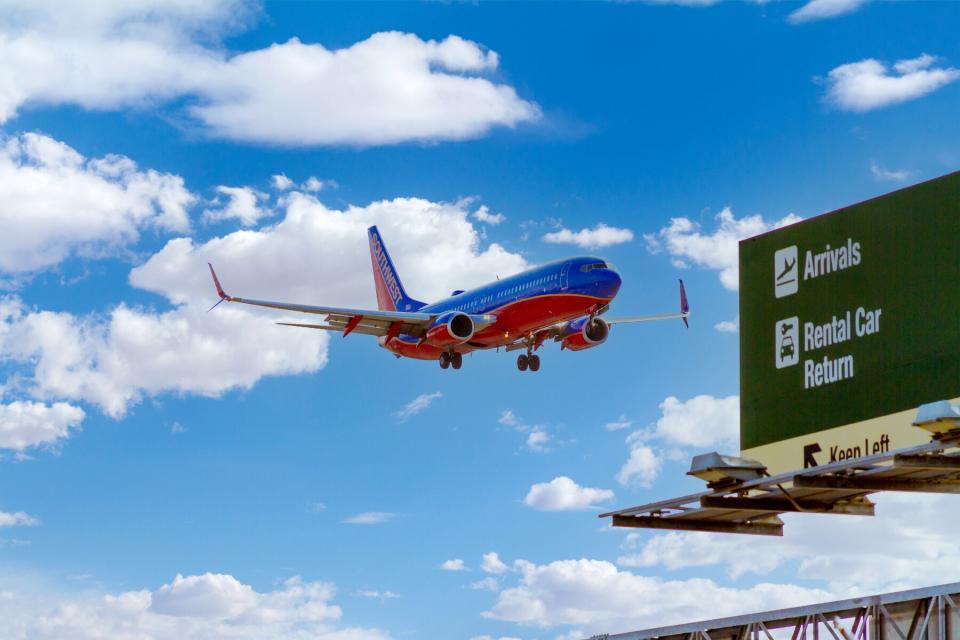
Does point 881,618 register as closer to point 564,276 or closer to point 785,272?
point 785,272

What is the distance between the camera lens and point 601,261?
207 ft

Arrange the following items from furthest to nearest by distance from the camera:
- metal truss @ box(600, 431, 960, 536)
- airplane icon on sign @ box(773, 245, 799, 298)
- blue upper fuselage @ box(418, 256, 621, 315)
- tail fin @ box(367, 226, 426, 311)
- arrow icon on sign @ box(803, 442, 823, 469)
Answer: tail fin @ box(367, 226, 426, 311), blue upper fuselage @ box(418, 256, 621, 315), airplane icon on sign @ box(773, 245, 799, 298), arrow icon on sign @ box(803, 442, 823, 469), metal truss @ box(600, 431, 960, 536)

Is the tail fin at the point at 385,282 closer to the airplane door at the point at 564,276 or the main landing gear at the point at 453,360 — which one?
the main landing gear at the point at 453,360

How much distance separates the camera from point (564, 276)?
62.2m

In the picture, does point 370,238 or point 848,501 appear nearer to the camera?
point 848,501

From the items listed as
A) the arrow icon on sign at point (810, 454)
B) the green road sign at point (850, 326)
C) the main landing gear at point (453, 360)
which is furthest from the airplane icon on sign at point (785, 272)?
the main landing gear at point (453, 360)

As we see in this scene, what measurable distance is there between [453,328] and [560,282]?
19.2 feet

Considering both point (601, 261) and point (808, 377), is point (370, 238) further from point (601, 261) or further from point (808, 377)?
point (808, 377)

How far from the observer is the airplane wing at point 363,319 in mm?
68188

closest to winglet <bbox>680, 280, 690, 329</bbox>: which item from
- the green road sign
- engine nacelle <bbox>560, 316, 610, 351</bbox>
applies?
engine nacelle <bbox>560, 316, 610, 351</bbox>

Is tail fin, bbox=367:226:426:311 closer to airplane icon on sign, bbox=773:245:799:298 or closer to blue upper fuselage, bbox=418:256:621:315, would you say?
blue upper fuselage, bbox=418:256:621:315

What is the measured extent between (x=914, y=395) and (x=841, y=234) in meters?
2.99

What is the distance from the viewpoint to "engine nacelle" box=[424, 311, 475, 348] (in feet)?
216


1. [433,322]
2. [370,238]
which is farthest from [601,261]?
[370,238]
